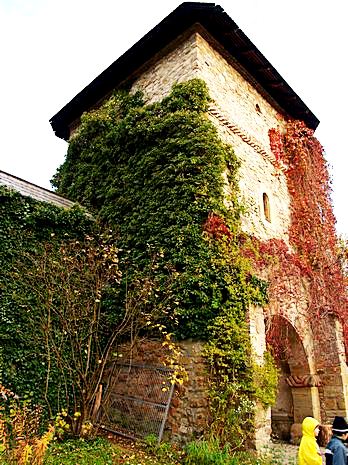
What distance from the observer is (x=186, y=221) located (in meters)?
7.20

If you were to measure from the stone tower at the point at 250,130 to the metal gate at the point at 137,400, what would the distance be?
248 cm

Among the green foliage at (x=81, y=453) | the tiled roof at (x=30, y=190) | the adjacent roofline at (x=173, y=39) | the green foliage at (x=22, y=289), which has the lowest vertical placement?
the green foliage at (x=81, y=453)

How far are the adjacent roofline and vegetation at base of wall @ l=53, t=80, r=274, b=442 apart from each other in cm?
125

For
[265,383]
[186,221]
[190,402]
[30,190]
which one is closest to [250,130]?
[186,221]

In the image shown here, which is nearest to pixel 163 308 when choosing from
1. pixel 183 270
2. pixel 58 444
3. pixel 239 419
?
pixel 183 270

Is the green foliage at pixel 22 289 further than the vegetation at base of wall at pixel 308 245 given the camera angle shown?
No

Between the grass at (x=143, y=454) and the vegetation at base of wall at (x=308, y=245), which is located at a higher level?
the vegetation at base of wall at (x=308, y=245)

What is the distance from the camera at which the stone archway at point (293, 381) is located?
8.82 meters

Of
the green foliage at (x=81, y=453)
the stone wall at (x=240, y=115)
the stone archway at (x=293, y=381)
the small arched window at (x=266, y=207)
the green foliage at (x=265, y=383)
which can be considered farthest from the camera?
the small arched window at (x=266, y=207)

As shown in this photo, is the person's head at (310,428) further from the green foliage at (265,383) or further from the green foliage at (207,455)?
the green foliage at (265,383)

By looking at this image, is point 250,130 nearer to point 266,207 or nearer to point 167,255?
point 266,207

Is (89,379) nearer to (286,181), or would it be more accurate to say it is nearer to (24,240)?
(24,240)

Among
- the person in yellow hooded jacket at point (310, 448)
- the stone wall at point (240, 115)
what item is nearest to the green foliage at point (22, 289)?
the stone wall at point (240, 115)

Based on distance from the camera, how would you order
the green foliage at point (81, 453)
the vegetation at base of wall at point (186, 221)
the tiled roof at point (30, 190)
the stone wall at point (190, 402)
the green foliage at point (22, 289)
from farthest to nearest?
the tiled roof at point (30, 190), the green foliage at point (22, 289), the vegetation at base of wall at point (186, 221), the stone wall at point (190, 402), the green foliage at point (81, 453)
